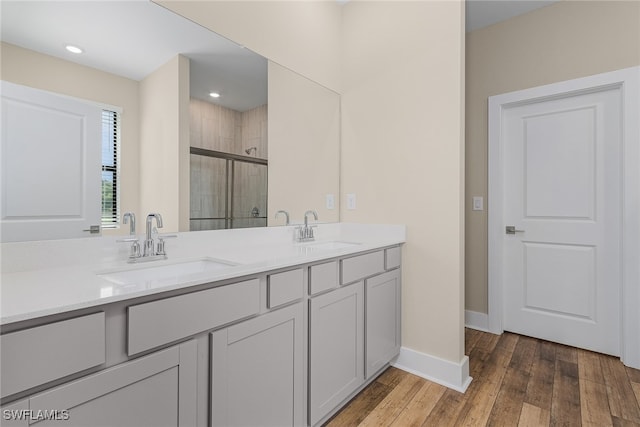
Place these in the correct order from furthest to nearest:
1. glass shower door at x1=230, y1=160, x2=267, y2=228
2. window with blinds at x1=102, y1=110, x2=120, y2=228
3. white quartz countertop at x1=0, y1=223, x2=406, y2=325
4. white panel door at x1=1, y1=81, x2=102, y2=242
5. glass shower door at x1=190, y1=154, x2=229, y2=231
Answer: glass shower door at x1=230, y1=160, x2=267, y2=228 → glass shower door at x1=190, y1=154, x2=229, y2=231 → window with blinds at x1=102, y1=110, x2=120, y2=228 → white panel door at x1=1, y1=81, x2=102, y2=242 → white quartz countertop at x1=0, y1=223, x2=406, y2=325

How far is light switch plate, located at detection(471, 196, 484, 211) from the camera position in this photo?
274 cm

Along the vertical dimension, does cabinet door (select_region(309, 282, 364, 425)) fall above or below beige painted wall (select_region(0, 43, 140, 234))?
below

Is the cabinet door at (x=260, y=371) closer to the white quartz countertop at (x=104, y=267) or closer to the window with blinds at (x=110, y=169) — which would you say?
the white quartz countertop at (x=104, y=267)

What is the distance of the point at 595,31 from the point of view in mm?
2240

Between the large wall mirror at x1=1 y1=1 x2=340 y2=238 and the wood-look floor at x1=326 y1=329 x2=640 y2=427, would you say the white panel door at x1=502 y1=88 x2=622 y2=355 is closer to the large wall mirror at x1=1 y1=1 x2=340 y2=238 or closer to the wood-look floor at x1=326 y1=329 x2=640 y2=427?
the wood-look floor at x1=326 y1=329 x2=640 y2=427

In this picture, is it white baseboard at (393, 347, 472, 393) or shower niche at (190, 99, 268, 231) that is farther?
white baseboard at (393, 347, 472, 393)

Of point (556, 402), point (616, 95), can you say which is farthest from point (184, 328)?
point (616, 95)

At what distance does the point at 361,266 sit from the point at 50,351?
1.32 m

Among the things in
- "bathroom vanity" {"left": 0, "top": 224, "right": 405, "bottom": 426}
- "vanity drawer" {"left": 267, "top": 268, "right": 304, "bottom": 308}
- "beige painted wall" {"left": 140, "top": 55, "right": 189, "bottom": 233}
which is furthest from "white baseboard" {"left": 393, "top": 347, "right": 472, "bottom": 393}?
"beige painted wall" {"left": 140, "top": 55, "right": 189, "bottom": 233}

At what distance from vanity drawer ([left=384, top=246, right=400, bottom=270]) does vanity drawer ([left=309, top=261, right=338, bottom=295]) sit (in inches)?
20.5

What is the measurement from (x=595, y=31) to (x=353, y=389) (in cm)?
300

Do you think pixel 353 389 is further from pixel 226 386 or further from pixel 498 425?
pixel 226 386

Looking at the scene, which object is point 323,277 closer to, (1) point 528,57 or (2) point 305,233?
(2) point 305,233

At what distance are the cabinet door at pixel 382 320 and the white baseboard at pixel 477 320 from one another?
3.60 feet
